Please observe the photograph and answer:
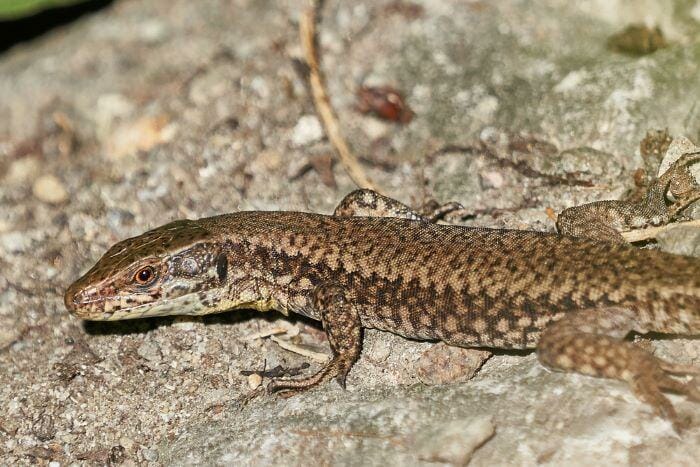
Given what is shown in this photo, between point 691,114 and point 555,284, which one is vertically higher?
point 691,114

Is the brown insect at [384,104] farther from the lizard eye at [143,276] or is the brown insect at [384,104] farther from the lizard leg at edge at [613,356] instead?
the lizard leg at edge at [613,356]

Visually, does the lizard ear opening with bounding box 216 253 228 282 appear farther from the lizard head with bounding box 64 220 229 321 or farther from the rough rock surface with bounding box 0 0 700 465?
the rough rock surface with bounding box 0 0 700 465

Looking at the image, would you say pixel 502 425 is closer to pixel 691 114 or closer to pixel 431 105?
pixel 691 114

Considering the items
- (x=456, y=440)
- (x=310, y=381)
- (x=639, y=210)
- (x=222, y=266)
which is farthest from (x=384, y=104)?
(x=456, y=440)

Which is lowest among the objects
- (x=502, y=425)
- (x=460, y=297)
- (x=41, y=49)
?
(x=502, y=425)

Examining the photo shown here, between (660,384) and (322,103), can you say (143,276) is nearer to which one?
(322,103)

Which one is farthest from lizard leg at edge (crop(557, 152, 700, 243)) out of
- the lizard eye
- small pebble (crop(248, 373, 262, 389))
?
the lizard eye

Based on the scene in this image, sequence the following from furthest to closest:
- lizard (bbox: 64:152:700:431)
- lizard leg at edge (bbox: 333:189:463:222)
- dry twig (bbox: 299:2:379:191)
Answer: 1. dry twig (bbox: 299:2:379:191)
2. lizard leg at edge (bbox: 333:189:463:222)
3. lizard (bbox: 64:152:700:431)

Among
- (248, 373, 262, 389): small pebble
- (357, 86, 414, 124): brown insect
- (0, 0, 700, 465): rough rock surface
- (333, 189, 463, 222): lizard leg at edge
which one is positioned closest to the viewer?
(0, 0, 700, 465): rough rock surface

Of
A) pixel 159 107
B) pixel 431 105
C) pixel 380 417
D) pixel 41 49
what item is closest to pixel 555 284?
pixel 380 417
